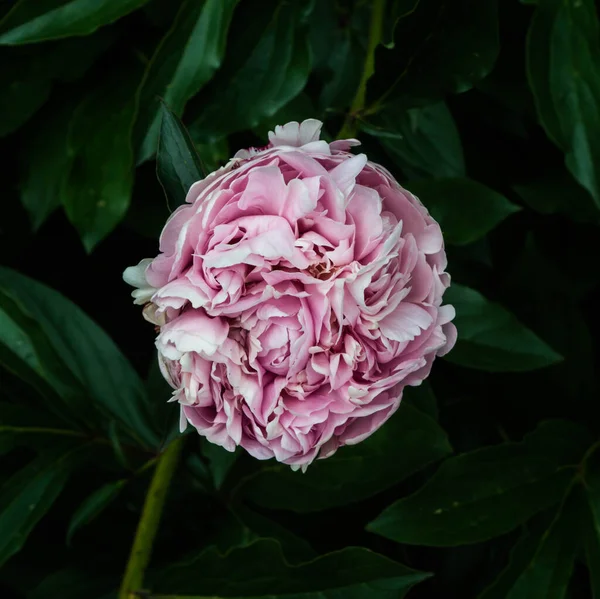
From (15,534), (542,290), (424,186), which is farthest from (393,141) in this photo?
(15,534)

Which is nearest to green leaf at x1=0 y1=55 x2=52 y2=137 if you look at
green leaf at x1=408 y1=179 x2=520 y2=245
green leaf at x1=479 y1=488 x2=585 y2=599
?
green leaf at x1=408 y1=179 x2=520 y2=245

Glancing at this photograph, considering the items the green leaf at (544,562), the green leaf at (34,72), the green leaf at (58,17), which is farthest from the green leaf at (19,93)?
the green leaf at (544,562)

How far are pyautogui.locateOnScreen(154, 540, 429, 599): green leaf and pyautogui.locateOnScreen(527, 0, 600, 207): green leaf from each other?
0.38 m

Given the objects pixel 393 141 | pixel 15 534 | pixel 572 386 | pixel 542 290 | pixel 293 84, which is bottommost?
pixel 572 386

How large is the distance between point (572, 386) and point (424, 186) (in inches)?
13.4

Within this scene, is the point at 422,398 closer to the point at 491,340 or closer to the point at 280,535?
the point at 491,340

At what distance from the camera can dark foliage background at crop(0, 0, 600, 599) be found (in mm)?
686

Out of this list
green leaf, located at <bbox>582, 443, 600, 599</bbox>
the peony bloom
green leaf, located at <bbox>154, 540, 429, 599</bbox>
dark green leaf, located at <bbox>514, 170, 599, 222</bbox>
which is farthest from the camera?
dark green leaf, located at <bbox>514, 170, 599, 222</bbox>

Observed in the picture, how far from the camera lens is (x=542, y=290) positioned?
883 mm

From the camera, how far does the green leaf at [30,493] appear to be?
71 centimetres

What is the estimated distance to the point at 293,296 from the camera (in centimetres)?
49

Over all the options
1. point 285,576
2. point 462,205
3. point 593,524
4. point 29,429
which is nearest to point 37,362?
point 29,429

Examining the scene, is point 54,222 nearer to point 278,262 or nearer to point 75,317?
point 75,317

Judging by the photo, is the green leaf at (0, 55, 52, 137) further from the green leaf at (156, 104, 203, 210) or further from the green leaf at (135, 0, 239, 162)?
the green leaf at (156, 104, 203, 210)
